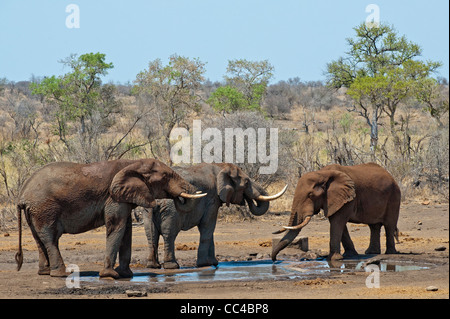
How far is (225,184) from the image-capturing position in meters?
15.0

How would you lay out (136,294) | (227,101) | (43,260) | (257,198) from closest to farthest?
(136,294) → (43,260) → (257,198) → (227,101)

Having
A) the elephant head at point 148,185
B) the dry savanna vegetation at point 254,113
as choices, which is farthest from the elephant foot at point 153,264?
the dry savanna vegetation at point 254,113

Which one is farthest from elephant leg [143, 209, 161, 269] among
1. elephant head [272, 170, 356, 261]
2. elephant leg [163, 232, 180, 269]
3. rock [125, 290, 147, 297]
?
rock [125, 290, 147, 297]

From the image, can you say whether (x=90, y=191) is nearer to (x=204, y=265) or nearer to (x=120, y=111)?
(x=204, y=265)

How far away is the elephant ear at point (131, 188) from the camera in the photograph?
12.8m

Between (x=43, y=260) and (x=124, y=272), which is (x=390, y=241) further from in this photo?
(x=43, y=260)

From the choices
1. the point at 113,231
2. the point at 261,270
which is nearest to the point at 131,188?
the point at 113,231

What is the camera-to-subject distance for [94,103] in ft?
127

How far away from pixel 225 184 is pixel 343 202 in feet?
6.95

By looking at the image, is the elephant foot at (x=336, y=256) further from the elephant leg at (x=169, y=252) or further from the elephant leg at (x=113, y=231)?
the elephant leg at (x=113, y=231)

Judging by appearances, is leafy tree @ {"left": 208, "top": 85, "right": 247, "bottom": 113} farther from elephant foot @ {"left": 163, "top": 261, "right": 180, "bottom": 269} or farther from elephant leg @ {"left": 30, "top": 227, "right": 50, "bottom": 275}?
elephant leg @ {"left": 30, "top": 227, "right": 50, "bottom": 275}

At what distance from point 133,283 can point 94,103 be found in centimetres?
2701

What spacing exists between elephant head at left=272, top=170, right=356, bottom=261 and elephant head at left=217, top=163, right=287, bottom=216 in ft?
1.29

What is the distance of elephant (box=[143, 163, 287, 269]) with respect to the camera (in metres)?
14.5
